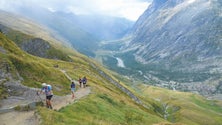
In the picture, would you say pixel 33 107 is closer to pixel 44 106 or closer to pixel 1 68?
pixel 44 106

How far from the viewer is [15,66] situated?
7300cm

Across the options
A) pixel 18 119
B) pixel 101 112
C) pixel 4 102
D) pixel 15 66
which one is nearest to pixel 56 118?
pixel 18 119

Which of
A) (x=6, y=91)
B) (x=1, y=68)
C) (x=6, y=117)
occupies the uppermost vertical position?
(x=1, y=68)

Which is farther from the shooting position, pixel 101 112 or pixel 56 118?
pixel 101 112

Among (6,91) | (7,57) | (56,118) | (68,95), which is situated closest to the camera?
(56,118)

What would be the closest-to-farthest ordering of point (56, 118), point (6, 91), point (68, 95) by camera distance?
point (56, 118) < point (6, 91) < point (68, 95)

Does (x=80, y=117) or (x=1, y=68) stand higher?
(x=1, y=68)

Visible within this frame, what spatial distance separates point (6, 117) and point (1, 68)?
16.8 m

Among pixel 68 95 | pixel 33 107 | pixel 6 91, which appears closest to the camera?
pixel 33 107

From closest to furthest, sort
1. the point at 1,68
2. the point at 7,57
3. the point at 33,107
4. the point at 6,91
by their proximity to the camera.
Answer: the point at 33,107, the point at 6,91, the point at 1,68, the point at 7,57

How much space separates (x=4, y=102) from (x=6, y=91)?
11.8ft

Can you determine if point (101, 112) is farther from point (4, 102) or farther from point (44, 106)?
point (4, 102)

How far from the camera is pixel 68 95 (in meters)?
78.8

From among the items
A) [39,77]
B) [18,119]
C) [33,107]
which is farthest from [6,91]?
[39,77]
